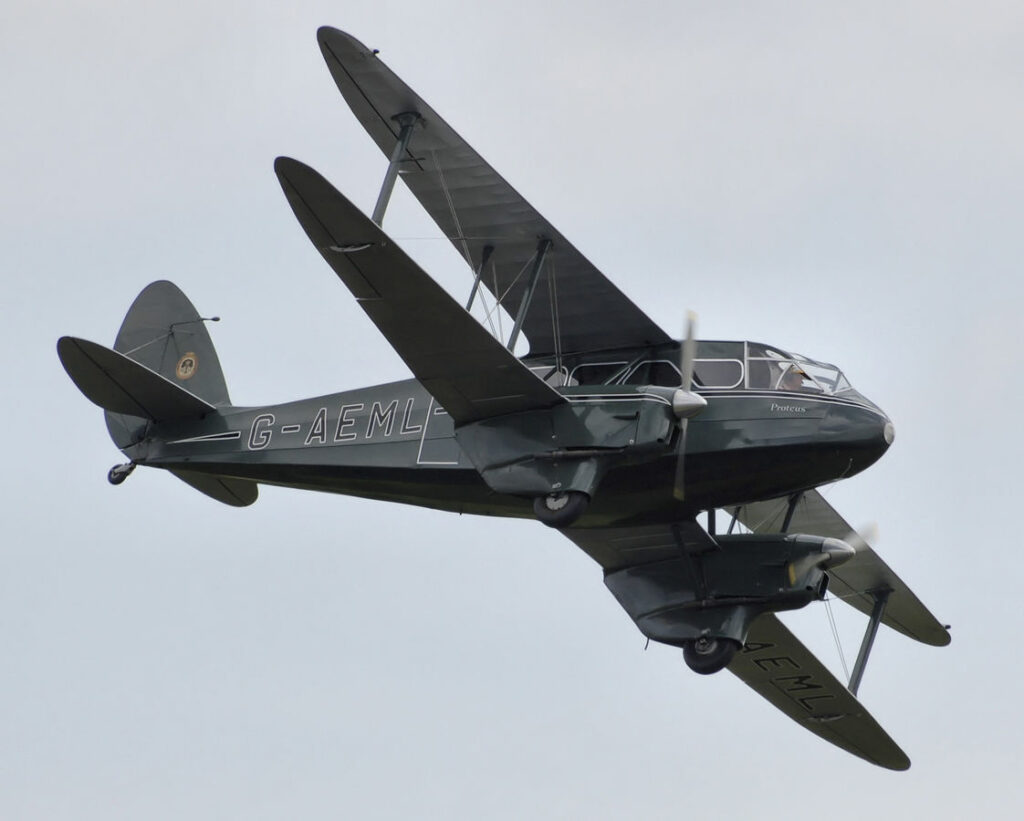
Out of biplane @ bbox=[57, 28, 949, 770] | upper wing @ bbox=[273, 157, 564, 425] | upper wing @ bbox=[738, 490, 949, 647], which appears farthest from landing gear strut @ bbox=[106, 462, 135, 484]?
upper wing @ bbox=[738, 490, 949, 647]

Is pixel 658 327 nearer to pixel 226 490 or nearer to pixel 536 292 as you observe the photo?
pixel 536 292

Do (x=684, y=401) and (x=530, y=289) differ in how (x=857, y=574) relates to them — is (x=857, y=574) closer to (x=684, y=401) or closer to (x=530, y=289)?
(x=684, y=401)

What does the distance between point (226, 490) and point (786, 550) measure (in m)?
8.91

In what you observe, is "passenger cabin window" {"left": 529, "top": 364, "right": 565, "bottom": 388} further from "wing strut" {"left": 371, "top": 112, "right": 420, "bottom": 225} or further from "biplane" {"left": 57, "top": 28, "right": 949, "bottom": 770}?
"wing strut" {"left": 371, "top": 112, "right": 420, "bottom": 225}

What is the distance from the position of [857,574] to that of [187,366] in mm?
11660

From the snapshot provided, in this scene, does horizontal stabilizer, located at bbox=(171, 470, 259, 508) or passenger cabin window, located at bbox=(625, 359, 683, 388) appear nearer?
passenger cabin window, located at bbox=(625, 359, 683, 388)

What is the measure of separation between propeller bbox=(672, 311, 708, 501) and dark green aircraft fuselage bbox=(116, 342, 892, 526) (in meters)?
0.10

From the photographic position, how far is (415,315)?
2341cm

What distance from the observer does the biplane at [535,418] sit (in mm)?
23859

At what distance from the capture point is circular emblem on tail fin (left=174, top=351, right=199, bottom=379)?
99.2ft

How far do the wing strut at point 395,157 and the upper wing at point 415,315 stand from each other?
3.83ft

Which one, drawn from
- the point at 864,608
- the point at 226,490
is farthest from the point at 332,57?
the point at 864,608

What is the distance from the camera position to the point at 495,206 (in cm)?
2570

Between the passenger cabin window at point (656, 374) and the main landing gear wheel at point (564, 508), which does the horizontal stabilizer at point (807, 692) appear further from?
the main landing gear wheel at point (564, 508)
